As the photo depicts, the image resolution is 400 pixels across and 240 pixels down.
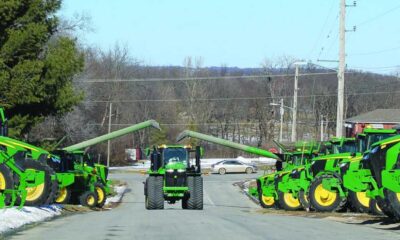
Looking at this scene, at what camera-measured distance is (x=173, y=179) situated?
2972cm

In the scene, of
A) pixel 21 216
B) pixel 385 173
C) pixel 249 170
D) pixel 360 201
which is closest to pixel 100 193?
→ pixel 360 201

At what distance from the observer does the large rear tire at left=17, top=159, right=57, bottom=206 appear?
23609mm

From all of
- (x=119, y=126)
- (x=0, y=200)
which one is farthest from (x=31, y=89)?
(x=119, y=126)

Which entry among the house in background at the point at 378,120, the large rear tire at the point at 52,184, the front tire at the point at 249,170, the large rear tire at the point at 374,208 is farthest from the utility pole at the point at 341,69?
the front tire at the point at 249,170

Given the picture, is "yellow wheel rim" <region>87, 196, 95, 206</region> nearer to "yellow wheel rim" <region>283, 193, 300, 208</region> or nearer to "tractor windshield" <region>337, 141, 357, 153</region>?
"yellow wheel rim" <region>283, 193, 300, 208</region>

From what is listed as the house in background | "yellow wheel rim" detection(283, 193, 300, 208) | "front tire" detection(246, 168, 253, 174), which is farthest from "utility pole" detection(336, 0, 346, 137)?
"front tire" detection(246, 168, 253, 174)

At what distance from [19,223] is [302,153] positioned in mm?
17547

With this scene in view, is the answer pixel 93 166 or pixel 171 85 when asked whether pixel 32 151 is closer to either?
pixel 93 166

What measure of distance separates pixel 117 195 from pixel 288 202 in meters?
20.0

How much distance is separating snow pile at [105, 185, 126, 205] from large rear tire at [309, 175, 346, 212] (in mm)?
16040

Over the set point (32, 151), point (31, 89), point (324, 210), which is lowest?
point (324, 210)

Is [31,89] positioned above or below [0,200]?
above

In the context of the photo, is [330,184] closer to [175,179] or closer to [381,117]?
[175,179]

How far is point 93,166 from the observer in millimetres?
38469
